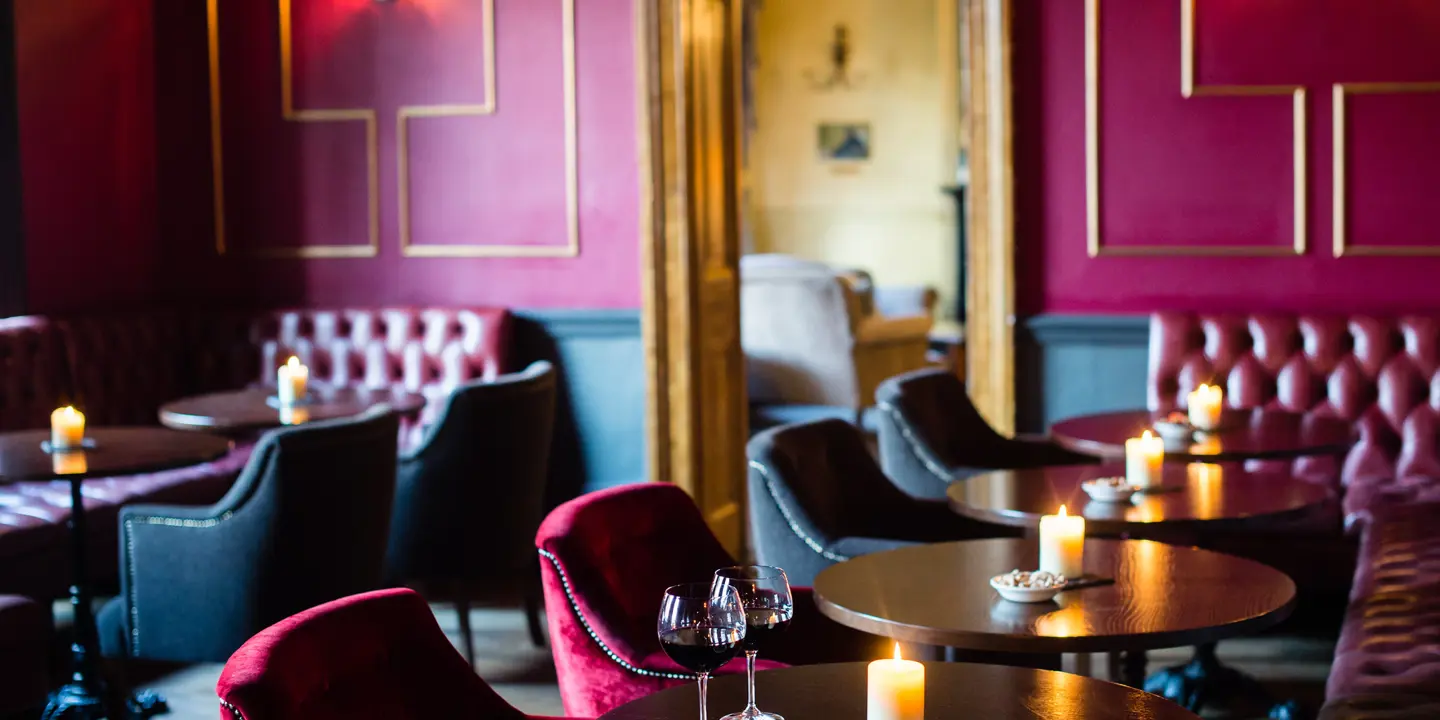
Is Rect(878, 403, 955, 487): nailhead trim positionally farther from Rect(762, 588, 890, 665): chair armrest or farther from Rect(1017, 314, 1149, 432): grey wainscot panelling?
Rect(762, 588, 890, 665): chair armrest

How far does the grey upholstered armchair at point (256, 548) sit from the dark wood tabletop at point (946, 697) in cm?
175

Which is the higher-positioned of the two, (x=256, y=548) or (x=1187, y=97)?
(x=1187, y=97)

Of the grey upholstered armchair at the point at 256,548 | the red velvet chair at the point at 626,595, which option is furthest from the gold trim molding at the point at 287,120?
the red velvet chair at the point at 626,595

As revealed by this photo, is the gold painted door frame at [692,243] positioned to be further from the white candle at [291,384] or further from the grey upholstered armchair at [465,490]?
the white candle at [291,384]

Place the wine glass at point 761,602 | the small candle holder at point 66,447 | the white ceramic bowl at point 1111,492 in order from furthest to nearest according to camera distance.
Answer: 1. the small candle holder at point 66,447
2. the white ceramic bowl at point 1111,492
3. the wine glass at point 761,602

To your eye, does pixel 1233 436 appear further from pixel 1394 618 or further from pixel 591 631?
pixel 591 631

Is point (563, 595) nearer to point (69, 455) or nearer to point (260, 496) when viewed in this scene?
point (260, 496)

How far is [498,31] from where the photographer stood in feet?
17.5

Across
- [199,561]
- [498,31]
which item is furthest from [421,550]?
[498,31]

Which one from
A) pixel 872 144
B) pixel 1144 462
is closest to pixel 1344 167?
pixel 1144 462

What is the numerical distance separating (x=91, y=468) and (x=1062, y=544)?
219cm

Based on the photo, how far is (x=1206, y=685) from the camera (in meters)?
3.66

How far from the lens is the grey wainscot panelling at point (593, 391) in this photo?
5254mm

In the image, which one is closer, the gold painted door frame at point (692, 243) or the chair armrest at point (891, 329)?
the gold painted door frame at point (692, 243)
